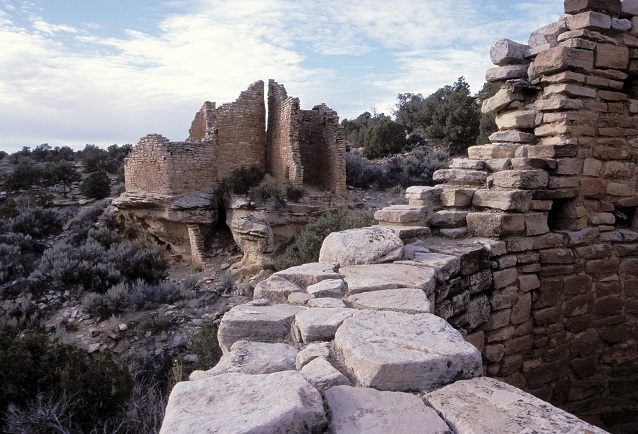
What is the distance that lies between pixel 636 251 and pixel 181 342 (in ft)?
21.1

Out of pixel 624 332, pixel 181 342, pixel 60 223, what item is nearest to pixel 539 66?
pixel 624 332

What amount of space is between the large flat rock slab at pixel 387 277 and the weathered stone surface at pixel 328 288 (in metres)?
0.05

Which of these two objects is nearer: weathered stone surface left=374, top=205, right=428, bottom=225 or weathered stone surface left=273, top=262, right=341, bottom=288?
weathered stone surface left=273, top=262, right=341, bottom=288

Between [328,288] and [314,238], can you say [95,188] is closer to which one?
[314,238]

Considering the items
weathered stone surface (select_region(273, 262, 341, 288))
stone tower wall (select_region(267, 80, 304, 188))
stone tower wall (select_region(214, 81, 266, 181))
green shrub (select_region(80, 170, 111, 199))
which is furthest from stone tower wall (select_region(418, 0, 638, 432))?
green shrub (select_region(80, 170, 111, 199))

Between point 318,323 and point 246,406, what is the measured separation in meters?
0.71

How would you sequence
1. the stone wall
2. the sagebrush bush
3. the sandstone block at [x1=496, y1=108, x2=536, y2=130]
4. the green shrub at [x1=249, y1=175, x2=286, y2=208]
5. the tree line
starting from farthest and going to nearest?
1. the tree line
2. the sagebrush bush
3. the stone wall
4. the green shrub at [x1=249, y1=175, x2=286, y2=208]
5. the sandstone block at [x1=496, y1=108, x2=536, y2=130]

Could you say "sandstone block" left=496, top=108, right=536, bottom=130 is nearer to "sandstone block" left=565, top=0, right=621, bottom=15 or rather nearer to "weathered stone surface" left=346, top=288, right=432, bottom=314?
"sandstone block" left=565, top=0, right=621, bottom=15

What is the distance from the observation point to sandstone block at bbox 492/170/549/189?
145 inches

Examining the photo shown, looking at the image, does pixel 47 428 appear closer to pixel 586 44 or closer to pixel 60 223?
pixel 586 44

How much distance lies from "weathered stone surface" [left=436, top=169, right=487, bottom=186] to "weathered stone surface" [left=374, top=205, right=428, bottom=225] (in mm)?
477

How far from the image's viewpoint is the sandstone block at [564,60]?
12.5ft

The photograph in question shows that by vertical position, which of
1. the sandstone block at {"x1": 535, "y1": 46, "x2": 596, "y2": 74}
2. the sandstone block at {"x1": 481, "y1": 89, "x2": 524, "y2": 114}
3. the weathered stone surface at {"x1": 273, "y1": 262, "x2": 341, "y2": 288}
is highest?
the sandstone block at {"x1": 535, "y1": 46, "x2": 596, "y2": 74}

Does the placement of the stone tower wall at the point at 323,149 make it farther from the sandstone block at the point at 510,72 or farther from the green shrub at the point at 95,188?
the green shrub at the point at 95,188
